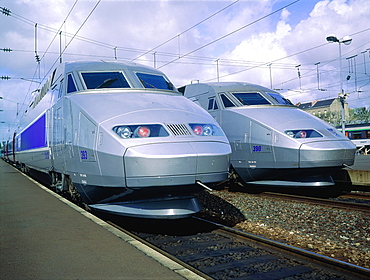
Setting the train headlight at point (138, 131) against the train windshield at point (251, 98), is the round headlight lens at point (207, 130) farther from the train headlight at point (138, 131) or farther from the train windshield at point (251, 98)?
the train windshield at point (251, 98)

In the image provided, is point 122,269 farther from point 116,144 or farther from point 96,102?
point 96,102

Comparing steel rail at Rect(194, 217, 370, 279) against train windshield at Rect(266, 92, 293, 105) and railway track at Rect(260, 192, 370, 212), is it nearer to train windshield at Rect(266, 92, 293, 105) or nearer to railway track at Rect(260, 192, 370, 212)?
railway track at Rect(260, 192, 370, 212)

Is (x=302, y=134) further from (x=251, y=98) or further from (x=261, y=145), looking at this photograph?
(x=251, y=98)

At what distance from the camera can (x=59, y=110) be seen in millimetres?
7375

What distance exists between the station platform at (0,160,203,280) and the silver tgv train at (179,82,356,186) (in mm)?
4634

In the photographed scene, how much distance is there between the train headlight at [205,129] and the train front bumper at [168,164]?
43 cm

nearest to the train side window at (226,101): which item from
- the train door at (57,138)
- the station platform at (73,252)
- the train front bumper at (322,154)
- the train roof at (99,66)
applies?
the train front bumper at (322,154)

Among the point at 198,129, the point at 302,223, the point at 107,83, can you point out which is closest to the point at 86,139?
the point at 107,83

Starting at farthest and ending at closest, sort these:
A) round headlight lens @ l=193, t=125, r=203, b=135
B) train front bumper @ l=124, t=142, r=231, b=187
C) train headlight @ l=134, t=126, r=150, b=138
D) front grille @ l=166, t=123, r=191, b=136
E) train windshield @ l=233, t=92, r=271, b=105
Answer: train windshield @ l=233, t=92, r=271, b=105 → round headlight lens @ l=193, t=125, r=203, b=135 → front grille @ l=166, t=123, r=191, b=136 → train headlight @ l=134, t=126, r=150, b=138 → train front bumper @ l=124, t=142, r=231, b=187

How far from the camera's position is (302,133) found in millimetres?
8766

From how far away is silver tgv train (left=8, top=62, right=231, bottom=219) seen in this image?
512cm

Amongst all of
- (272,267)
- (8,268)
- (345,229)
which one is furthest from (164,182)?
(345,229)

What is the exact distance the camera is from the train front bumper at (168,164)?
504cm

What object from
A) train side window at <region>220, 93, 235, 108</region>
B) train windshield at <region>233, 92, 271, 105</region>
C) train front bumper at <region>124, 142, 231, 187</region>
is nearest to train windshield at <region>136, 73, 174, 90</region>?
train front bumper at <region>124, 142, 231, 187</region>
